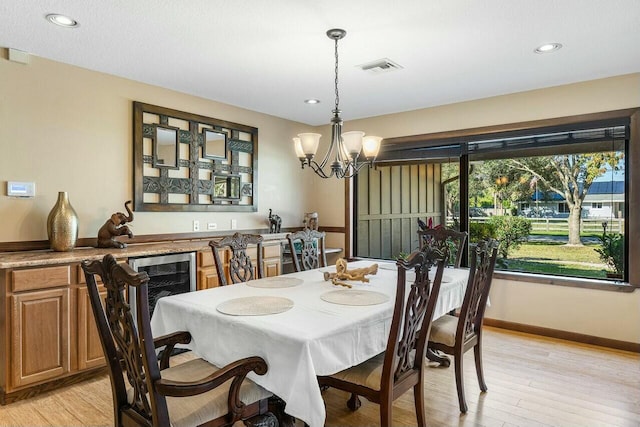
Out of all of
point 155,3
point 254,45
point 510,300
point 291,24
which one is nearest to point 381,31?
point 291,24

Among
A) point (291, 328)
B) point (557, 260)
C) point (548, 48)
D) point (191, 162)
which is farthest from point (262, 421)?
point (557, 260)

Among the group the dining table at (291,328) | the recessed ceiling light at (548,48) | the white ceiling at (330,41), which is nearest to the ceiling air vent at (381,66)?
the white ceiling at (330,41)

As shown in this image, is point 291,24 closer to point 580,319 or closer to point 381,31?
point 381,31

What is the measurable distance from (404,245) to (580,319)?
2134 mm

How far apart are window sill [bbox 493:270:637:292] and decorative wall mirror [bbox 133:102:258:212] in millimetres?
2964

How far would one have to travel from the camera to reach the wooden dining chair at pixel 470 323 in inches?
98.7

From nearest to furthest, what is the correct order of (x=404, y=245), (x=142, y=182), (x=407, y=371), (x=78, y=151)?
(x=407, y=371)
(x=78, y=151)
(x=142, y=182)
(x=404, y=245)

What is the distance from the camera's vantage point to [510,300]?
4285mm

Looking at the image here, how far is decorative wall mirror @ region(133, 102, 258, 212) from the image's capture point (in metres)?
3.87

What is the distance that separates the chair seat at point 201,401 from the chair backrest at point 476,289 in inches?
52.6

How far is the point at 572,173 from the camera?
4105 millimetres

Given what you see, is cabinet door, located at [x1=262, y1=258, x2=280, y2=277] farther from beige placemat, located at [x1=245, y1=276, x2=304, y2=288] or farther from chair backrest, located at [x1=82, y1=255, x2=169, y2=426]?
chair backrest, located at [x1=82, y1=255, x2=169, y2=426]

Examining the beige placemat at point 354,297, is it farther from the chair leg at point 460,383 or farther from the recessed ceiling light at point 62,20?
the recessed ceiling light at point 62,20

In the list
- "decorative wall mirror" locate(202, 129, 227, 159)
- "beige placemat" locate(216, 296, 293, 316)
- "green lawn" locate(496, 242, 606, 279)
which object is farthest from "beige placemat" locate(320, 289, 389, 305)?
"green lawn" locate(496, 242, 606, 279)
